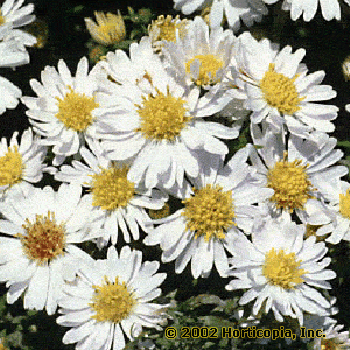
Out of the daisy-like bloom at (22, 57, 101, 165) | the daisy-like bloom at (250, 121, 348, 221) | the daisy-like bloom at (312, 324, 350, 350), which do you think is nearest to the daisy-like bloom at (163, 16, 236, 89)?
the daisy-like bloom at (250, 121, 348, 221)

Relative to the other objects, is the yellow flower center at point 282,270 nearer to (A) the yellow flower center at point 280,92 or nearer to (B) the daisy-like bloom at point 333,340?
(B) the daisy-like bloom at point 333,340

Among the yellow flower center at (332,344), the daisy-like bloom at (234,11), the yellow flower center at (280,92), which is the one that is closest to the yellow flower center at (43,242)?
the yellow flower center at (280,92)

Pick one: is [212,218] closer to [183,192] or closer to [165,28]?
[183,192]

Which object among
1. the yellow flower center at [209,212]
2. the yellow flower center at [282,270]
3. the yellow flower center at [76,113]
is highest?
the yellow flower center at [76,113]

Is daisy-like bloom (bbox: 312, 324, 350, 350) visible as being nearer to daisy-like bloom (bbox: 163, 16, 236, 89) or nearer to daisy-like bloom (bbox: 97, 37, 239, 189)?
daisy-like bloom (bbox: 97, 37, 239, 189)

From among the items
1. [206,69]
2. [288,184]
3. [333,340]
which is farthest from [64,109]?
[333,340]

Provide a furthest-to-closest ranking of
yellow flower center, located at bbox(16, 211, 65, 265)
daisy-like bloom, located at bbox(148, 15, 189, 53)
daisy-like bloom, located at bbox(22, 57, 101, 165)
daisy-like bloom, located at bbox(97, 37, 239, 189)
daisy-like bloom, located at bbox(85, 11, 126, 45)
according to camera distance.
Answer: daisy-like bloom, located at bbox(85, 11, 126, 45)
daisy-like bloom, located at bbox(148, 15, 189, 53)
daisy-like bloom, located at bbox(22, 57, 101, 165)
yellow flower center, located at bbox(16, 211, 65, 265)
daisy-like bloom, located at bbox(97, 37, 239, 189)
